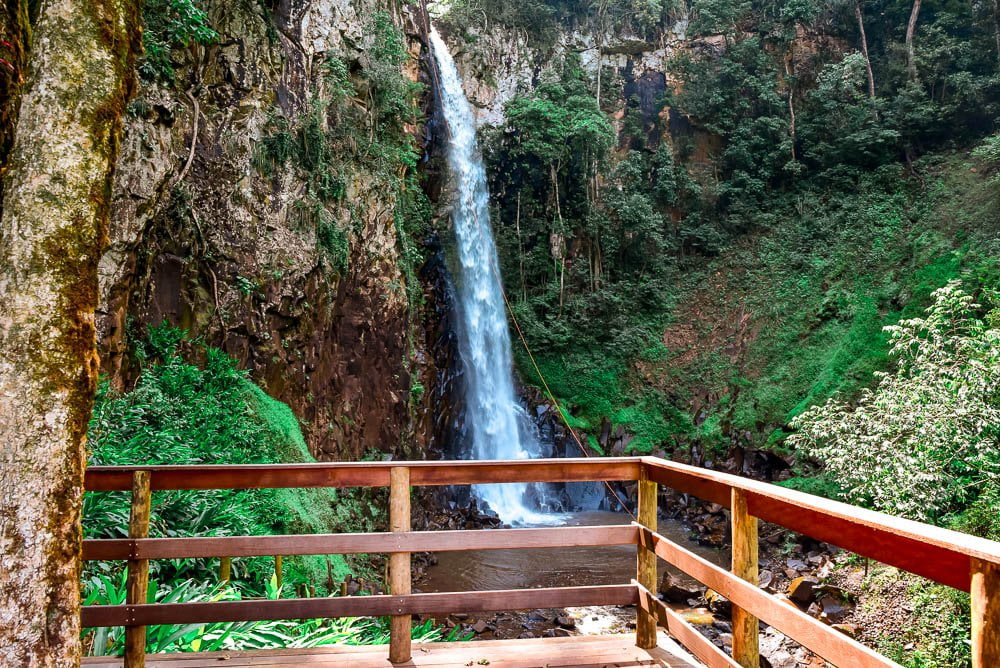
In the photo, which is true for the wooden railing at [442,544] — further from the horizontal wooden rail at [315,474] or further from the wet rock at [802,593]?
the wet rock at [802,593]

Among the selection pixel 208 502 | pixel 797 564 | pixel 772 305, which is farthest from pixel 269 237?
pixel 772 305

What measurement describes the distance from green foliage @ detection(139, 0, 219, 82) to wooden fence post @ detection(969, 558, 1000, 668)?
8.15m

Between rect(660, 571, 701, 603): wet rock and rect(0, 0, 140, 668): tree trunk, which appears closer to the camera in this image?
rect(0, 0, 140, 668): tree trunk

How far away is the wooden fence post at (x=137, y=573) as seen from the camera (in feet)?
8.61

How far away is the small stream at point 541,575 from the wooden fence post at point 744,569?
5168 mm

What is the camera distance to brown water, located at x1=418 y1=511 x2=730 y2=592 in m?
8.82

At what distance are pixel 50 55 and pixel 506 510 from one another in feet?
39.2

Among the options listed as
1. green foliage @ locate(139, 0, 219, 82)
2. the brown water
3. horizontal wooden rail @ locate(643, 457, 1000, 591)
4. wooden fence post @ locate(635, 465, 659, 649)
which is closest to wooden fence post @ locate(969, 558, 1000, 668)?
horizontal wooden rail @ locate(643, 457, 1000, 591)

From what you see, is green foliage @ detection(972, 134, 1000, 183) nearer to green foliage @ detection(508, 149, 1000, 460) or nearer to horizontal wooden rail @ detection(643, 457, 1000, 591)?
green foliage @ detection(508, 149, 1000, 460)

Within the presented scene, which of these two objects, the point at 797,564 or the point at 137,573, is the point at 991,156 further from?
the point at 137,573

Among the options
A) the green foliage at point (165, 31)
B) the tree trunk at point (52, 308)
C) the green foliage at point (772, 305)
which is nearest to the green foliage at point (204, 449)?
the tree trunk at point (52, 308)

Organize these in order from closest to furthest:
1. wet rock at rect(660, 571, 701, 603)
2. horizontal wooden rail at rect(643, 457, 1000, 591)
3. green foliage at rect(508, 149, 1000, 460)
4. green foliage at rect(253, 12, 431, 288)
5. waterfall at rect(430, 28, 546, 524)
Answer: horizontal wooden rail at rect(643, 457, 1000, 591) → wet rock at rect(660, 571, 701, 603) → green foliage at rect(253, 12, 431, 288) → green foliage at rect(508, 149, 1000, 460) → waterfall at rect(430, 28, 546, 524)

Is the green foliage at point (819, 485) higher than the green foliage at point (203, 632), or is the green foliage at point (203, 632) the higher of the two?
the green foliage at point (203, 632)

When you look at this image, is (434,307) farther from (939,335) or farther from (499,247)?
(939,335)
